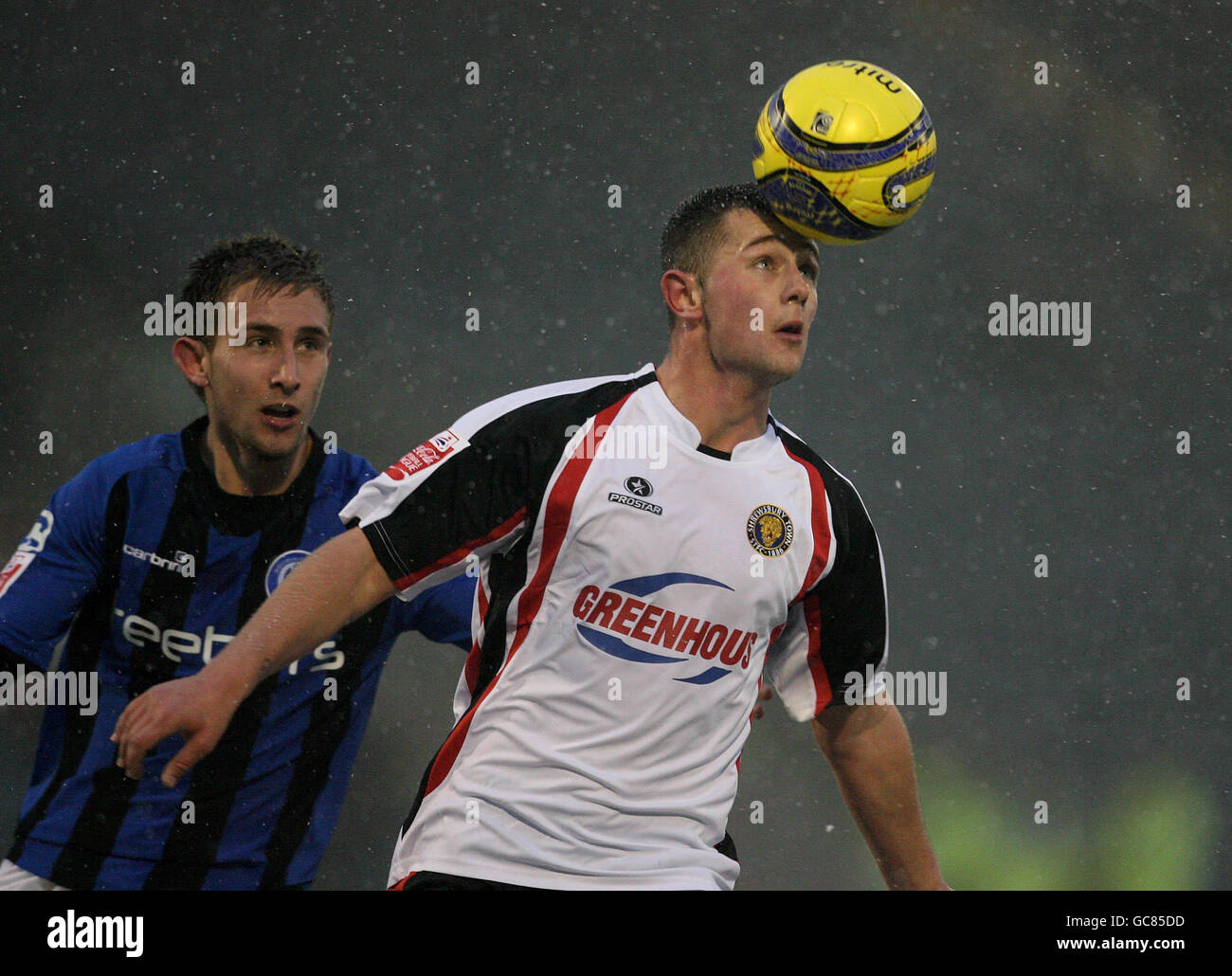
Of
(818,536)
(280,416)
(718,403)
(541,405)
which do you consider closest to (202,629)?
(280,416)

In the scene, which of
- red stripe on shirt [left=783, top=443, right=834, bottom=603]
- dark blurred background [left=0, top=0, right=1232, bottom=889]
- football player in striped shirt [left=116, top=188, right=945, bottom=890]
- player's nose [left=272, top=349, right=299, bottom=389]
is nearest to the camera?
football player in striped shirt [left=116, top=188, right=945, bottom=890]

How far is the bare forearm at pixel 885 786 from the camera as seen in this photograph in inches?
128

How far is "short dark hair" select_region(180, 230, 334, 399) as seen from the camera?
3787 mm

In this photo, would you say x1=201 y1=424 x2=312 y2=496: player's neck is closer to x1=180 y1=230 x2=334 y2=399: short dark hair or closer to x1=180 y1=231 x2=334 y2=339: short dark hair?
x1=180 y1=230 x2=334 y2=399: short dark hair

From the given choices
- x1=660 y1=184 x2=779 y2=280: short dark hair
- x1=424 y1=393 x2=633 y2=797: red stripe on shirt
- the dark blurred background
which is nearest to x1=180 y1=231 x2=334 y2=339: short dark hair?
x1=660 y1=184 x2=779 y2=280: short dark hair

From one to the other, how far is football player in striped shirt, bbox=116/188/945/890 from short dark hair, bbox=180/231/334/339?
3.26 ft

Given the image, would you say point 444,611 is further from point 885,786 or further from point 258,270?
point 885,786

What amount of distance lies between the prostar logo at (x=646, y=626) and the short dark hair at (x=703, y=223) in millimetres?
772

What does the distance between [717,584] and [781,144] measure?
1.03m

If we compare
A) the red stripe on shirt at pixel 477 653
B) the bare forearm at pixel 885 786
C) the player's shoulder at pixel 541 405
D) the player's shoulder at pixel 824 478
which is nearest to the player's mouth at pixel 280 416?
the player's shoulder at pixel 541 405

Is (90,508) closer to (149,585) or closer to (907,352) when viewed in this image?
(149,585)

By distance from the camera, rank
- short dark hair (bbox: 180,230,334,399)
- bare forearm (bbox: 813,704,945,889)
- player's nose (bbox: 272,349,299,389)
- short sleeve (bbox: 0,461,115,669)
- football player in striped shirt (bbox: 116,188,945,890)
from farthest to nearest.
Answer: short dark hair (bbox: 180,230,334,399) < player's nose (bbox: 272,349,299,389) < short sleeve (bbox: 0,461,115,669) < bare forearm (bbox: 813,704,945,889) < football player in striped shirt (bbox: 116,188,945,890)

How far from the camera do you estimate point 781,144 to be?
10.4ft

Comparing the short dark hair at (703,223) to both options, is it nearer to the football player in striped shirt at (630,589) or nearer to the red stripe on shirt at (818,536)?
the football player in striped shirt at (630,589)
